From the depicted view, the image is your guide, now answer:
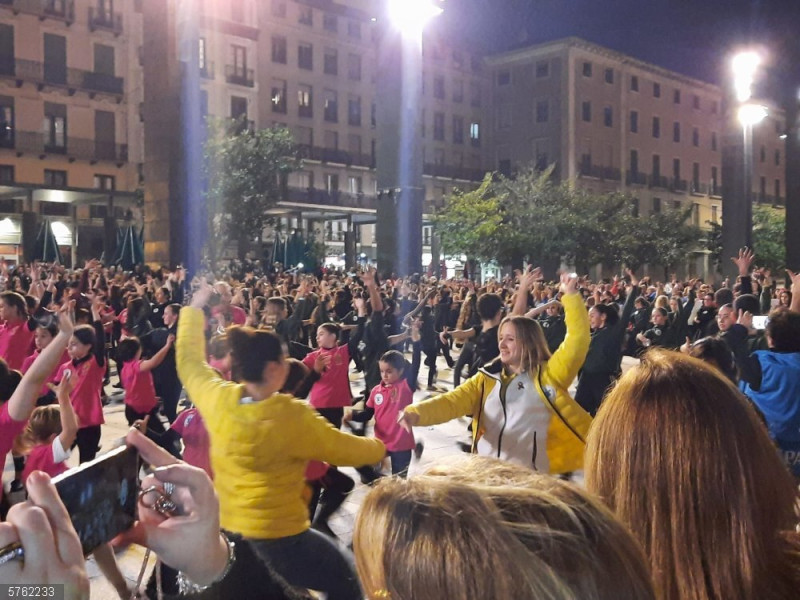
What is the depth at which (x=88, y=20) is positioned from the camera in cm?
4156

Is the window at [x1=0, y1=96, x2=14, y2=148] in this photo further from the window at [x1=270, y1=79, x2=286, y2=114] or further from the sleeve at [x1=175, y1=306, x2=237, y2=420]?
the sleeve at [x1=175, y1=306, x2=237, y2=420]

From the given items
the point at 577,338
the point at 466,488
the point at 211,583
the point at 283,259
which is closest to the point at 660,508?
the point at 466,488

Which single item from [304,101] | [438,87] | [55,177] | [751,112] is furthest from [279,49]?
[751,112]

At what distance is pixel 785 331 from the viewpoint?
14.7ft

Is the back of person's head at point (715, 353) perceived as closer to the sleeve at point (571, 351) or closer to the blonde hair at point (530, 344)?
the sleeve at point (571, 351)

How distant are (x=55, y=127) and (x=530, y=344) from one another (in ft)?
138

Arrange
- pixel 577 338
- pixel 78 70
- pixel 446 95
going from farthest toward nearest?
1. pixel 446 95
2. pixel 78 70
3. pixel 577 338

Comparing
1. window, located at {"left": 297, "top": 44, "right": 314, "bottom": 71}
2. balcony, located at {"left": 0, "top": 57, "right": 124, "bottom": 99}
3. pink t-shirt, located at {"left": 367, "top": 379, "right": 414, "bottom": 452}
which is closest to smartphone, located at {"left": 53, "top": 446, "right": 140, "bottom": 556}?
pink t-shirt, located at {"left": 367, "top": 379, "right": 414, "bottom": 452}

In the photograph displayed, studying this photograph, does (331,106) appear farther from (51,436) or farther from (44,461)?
(44,461)

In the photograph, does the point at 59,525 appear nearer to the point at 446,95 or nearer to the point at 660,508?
the point at 660,508

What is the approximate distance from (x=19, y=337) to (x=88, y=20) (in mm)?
39489

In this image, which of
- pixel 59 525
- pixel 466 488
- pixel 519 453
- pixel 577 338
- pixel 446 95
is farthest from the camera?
pixel 446 95

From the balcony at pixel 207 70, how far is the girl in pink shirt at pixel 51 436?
45744 millimetres

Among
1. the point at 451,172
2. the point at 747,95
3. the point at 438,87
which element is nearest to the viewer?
the point at 747,95
